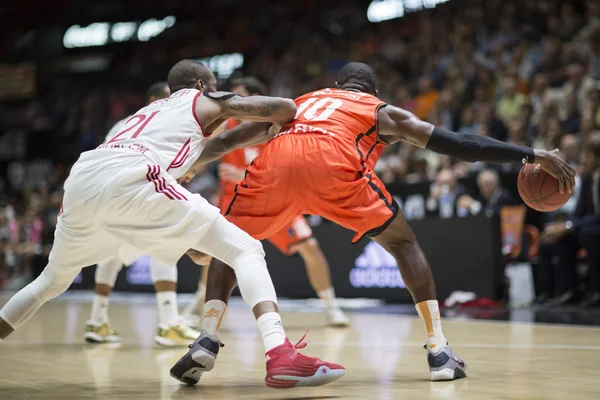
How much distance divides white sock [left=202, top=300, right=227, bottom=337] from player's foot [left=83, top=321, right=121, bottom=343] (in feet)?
7.47

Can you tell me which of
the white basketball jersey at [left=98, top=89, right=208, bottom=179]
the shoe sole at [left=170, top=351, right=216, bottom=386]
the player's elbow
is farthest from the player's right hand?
the shoe sole at [left=170, top=351, right=216, bottom=386]

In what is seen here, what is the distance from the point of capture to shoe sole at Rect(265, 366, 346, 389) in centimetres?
347

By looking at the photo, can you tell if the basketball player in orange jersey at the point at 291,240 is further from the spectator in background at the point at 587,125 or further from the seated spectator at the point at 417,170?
the spectator in background at the point at 587,125

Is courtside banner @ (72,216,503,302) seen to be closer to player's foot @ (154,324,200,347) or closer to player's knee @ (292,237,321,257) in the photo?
player's knee @ (292,237,321,257)

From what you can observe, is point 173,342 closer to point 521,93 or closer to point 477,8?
point 521,93

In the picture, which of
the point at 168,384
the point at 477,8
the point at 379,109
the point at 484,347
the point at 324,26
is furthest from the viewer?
the point at 324,26

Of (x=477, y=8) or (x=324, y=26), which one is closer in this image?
(x=477, y=8)

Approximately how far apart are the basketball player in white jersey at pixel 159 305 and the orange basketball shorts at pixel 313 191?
62.7 inches

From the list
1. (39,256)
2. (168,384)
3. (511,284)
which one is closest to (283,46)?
(39,256)

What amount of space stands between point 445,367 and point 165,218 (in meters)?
1.56

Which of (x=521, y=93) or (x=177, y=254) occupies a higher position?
(x=521, y=93)

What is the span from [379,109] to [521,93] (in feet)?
27.0

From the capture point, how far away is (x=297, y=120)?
4.38m

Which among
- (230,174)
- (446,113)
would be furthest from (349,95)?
(446,113)
